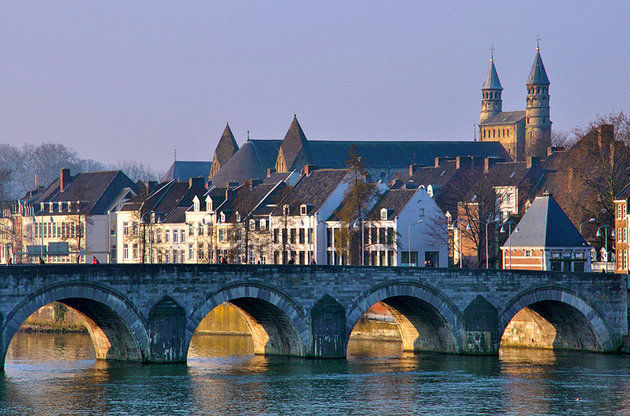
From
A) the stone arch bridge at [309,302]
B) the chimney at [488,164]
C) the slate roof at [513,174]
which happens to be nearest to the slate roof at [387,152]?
the chimney at [488,164]

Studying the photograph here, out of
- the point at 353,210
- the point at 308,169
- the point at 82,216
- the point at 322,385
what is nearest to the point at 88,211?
the point at 82,216

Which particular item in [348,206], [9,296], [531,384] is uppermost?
[348,206]

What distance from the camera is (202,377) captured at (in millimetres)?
62750

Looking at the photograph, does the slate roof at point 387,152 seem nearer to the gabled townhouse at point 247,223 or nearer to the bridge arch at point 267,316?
the gabled townhouse at point 247,223

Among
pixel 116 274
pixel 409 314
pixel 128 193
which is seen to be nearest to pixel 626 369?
pixel 409 314

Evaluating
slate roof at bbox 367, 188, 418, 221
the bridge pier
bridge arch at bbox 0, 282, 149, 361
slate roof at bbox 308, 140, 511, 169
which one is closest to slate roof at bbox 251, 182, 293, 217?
slate roof at bbox 367, 188, 418, 221

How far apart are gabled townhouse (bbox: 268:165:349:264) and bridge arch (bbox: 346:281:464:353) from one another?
35942 millimetres

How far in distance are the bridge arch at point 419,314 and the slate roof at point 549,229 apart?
19.0 m

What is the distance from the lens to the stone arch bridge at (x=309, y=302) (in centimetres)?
6100

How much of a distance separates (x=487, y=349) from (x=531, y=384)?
32.8 feet

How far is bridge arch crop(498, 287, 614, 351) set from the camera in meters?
72.8

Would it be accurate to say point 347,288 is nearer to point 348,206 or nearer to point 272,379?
point 272,379

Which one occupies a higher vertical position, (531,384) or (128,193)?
(128,193)

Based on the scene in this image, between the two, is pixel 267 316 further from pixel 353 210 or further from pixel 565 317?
pixel 353 210
